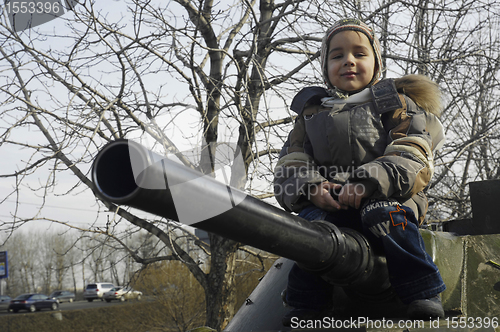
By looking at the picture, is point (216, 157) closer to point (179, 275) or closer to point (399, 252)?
point (399, 252)

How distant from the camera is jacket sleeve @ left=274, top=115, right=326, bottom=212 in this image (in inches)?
91.0

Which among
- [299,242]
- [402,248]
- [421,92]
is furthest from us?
[421,92]

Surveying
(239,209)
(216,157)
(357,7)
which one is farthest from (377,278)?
(357,7)

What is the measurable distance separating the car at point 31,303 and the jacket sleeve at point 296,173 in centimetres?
3189

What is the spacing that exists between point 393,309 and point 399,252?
372mm

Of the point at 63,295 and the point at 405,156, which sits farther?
the point at 63,295

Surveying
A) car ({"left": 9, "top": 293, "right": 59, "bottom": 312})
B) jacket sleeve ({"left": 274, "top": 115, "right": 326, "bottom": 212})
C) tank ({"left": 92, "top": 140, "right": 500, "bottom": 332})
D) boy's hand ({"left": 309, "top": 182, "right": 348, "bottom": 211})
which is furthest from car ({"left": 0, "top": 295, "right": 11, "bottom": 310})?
boy's hand ({"left": 309, "top": 182, "right": 348, "bottom": 211})

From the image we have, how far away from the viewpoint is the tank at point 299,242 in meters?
1.19

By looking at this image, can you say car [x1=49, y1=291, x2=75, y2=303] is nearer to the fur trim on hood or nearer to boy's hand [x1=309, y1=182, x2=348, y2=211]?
boy's hand [x1=309, y1=182, x2=348, y2=211]

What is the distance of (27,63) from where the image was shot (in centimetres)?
628

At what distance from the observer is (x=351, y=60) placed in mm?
2525

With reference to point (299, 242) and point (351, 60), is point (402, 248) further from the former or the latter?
point (351, 60)

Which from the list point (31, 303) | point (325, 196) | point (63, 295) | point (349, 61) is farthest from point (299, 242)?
point (63, 295)

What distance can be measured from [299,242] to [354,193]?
0.58 meters
